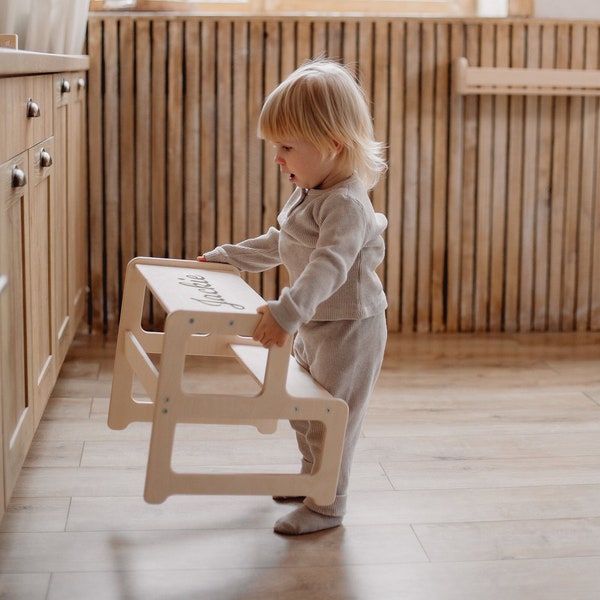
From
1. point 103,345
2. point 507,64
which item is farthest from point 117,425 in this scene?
point 507,64

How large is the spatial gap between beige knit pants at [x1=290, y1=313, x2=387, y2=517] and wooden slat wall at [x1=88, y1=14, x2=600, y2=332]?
1.73 metres

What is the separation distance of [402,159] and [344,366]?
187cm

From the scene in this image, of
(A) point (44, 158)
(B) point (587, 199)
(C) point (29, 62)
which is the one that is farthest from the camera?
(B) point (587, 199)

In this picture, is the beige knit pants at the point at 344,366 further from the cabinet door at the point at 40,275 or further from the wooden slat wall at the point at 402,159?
the wooden slat wall at the point at 402,159

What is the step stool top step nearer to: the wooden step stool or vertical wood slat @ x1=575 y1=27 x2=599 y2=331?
the wooden step stool

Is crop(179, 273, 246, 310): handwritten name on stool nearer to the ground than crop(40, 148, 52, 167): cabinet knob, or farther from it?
nearer to the ground

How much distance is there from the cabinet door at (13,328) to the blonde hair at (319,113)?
0.50m

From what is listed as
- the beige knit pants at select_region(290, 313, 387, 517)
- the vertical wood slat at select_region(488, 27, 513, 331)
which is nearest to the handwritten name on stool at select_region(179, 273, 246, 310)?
the beige knit pants at select_region(290, 313, 387, 517)

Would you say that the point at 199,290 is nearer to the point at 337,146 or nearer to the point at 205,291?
the point at 205,291

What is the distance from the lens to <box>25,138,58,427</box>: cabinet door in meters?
2.21

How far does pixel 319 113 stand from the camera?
78.3 inches

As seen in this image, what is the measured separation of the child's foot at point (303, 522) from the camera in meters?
→ 2.05

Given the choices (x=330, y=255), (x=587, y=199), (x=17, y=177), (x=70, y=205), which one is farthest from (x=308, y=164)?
(x=587, y=199)

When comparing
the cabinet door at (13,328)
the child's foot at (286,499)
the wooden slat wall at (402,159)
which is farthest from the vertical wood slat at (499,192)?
the cabinet door at (13,328)
